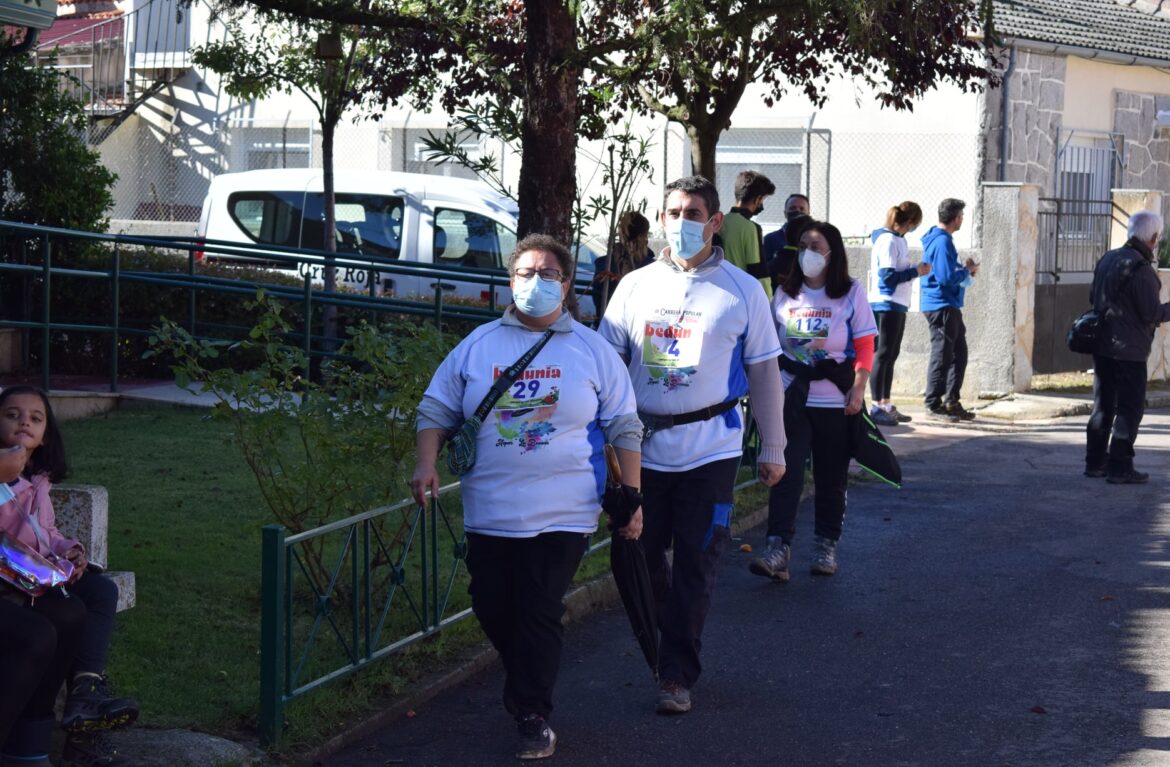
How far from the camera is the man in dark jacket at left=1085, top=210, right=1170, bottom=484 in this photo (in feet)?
34.2

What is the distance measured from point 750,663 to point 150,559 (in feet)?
9.26

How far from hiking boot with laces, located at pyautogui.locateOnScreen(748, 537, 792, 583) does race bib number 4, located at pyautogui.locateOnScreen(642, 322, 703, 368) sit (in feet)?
7.26

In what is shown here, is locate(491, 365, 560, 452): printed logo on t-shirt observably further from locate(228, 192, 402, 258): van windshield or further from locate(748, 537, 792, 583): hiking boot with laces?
locate(228, 192, 402, 258): van windshield

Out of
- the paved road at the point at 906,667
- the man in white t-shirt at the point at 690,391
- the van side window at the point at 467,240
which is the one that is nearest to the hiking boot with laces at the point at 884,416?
the paved road at the point at 906,667

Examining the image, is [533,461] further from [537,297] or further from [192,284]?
[192,284]

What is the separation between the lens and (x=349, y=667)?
18.5 feet

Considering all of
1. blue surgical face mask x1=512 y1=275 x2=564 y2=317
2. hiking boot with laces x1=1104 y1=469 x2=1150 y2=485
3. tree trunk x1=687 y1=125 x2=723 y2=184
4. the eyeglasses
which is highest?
tree trunk x1=687 y1=125 x2=723 y2=184

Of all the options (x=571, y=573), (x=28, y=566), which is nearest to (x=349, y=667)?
(x=571, y=573)

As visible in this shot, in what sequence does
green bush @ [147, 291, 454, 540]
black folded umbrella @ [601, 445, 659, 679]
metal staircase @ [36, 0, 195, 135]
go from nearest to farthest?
black folded umbrella @ [601, 445, 659, 679], green bush @ [147, 291, 454, 540], metal staircase @ [36, 0, 195, 135]

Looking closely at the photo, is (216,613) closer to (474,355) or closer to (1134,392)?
(474,355)

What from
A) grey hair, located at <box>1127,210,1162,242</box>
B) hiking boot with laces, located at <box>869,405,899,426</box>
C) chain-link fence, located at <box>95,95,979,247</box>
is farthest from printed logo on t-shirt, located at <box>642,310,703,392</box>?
chain-link fence, located at <box>95,95,979,247</box>

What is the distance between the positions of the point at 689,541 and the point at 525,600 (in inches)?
35.2

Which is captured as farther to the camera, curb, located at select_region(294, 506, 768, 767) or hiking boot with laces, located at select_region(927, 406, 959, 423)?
hiking boot with laces, located at select_region(927, 406, 959, 423)

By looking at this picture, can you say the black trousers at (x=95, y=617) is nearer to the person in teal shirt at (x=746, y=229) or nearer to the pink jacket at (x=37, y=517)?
the pink jacket at (x=37, y=517)
